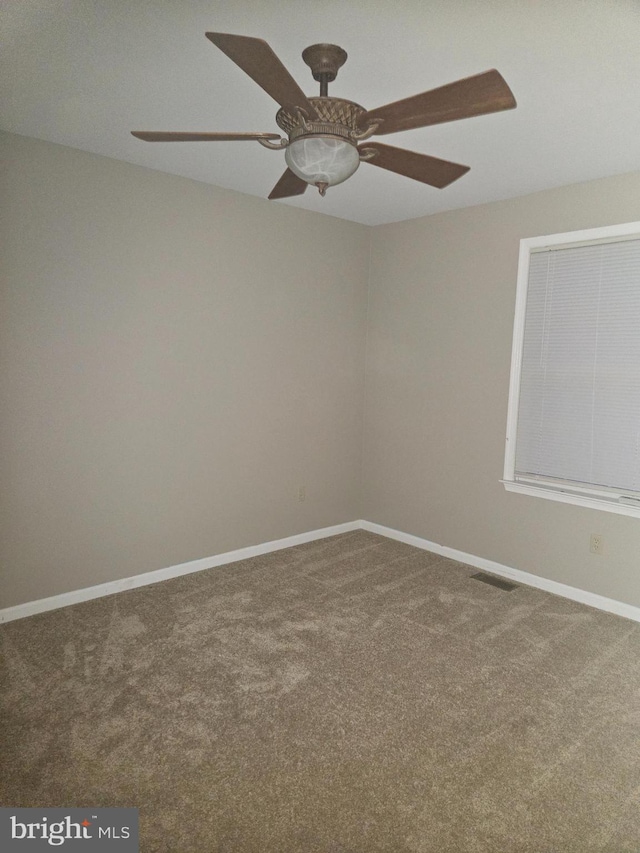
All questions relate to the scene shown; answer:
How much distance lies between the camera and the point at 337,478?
183 inches

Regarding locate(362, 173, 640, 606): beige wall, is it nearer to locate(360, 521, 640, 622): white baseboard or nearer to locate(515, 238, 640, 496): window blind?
locate(360, 521, 640, 622): white baseboard

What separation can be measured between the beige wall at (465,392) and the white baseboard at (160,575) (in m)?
0.59

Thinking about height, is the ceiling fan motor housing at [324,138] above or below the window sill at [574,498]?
above

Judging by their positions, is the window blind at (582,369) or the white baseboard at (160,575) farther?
the window blind at (582,369)

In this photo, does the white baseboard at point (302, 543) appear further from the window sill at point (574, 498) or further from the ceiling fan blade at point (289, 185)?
the ceiling fan blade at point (289, 185)

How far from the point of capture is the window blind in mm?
3196

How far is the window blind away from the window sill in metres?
0.07

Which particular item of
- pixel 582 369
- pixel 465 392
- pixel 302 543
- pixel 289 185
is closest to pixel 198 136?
pixel 289 185

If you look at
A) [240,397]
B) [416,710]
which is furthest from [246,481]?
[416,710]

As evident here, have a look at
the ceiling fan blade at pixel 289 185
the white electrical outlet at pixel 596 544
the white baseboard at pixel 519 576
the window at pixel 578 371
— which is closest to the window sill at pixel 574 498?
the window at pixel 578 371

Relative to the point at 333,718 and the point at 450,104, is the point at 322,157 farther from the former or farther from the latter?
the point at 333,718

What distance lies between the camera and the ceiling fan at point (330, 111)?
58.7 inches

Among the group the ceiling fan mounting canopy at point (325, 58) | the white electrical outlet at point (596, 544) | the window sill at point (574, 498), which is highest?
the ceiling fan mounting canopy at point (325, 58)

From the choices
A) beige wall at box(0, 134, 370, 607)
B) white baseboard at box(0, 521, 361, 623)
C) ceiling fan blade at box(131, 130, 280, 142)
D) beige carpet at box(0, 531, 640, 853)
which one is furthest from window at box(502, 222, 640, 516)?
ceiling fan blade at box(131, 130, 280, 142)
